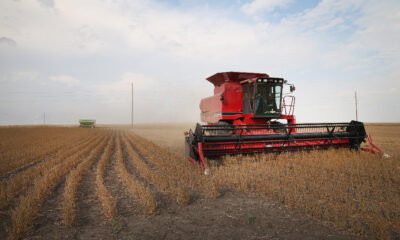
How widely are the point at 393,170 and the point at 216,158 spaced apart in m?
4.45

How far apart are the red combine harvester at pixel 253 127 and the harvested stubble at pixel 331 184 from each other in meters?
0.46

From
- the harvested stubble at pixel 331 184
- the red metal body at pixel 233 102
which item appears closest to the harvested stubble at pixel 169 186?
the harvested stubble at pixel 331 184

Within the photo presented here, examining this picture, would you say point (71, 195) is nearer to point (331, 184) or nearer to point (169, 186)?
point (169, 186)

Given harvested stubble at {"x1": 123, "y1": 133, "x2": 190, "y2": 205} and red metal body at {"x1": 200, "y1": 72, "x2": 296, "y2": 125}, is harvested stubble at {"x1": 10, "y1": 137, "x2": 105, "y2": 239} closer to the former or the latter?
harvested stubble at {"x1": 123, "y1": 133, "x2": 190, "y2": 205}

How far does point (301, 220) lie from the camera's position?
3141mm

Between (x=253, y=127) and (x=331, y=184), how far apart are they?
3.42 m

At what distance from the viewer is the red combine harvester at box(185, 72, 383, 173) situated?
265 inches

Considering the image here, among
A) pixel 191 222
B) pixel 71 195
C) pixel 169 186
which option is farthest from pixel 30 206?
pixel 191 222

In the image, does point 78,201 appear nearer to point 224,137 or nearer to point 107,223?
point 107,223

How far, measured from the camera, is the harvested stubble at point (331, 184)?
3074mm

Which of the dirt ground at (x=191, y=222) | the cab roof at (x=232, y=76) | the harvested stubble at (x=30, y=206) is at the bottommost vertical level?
the dirt ground at (x=191, y=222)

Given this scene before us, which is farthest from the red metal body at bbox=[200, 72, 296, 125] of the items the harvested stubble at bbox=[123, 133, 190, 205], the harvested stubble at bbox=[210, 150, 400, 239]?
the harvested stubble at bbox=[123, 133, 190, 205]

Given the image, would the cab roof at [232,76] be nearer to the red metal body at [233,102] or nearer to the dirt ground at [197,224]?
the red metal body at [233,102]

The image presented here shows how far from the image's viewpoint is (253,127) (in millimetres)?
7703
